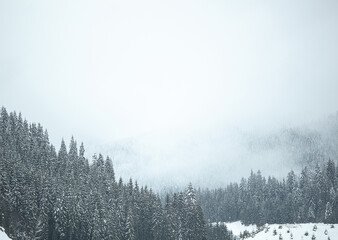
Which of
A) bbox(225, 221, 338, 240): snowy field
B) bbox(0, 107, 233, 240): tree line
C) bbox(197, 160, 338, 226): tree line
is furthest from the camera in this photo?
bbox(197, 160, 338, 226): tree line

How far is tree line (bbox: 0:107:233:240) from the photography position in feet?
259

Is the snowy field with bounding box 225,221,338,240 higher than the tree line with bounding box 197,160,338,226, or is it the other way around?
the tree line with bounding box 197,160,338,226

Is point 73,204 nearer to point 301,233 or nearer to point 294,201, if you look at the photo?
point 301,233

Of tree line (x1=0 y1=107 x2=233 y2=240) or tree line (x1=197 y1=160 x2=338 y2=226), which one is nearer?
tree line (x1=0 y1=107 x2=233 y2=240)

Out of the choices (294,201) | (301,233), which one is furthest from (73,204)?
(294,201)

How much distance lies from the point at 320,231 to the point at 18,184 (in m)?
67.6

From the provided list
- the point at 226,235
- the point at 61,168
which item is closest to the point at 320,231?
the point at 226,235

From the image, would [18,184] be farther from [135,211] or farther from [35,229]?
[135,211]

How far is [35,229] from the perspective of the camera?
78688 mm

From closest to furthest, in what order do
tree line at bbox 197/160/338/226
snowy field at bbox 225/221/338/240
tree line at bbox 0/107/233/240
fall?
snowy field at bbox 225/221/338/240 < tree line at bbox 0/107/233/240 < tree line at bbox 197/160/338/226

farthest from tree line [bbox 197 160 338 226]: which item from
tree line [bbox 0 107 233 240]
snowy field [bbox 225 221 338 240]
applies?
snowy field [bbox 225 221 338 240]

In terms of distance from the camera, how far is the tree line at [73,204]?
78.9 meters

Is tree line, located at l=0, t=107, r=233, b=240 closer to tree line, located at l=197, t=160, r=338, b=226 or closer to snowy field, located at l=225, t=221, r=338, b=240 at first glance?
snowy field, located at l=225, t=221, r=338, b=240

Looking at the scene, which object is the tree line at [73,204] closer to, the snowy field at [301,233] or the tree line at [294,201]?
the snowy field at [301,233]
